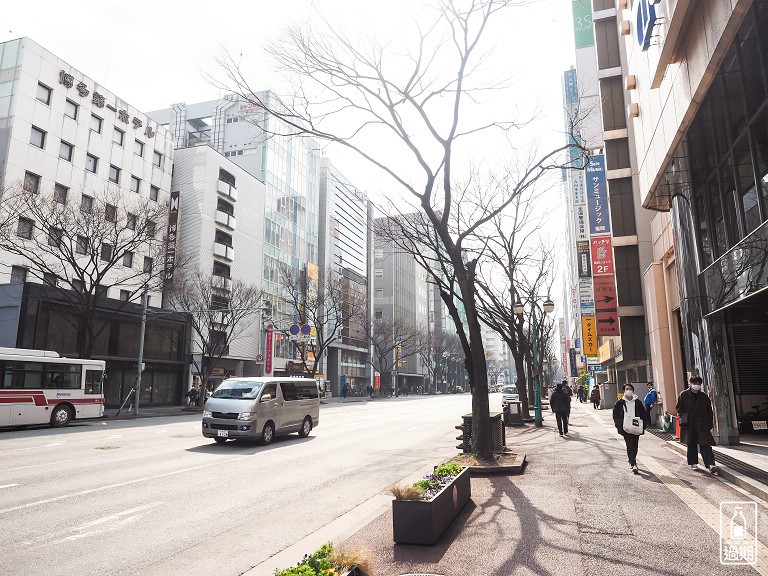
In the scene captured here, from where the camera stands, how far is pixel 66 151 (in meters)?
34.4

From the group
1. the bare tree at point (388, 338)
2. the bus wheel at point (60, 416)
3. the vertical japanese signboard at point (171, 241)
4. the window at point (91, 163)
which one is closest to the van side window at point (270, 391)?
the bus wheel at point (60, 416)

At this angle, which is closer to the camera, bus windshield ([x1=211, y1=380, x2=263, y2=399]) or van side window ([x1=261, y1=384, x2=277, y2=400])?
bus windshield ([x1=211, y1=380, x2=263, y2=399])

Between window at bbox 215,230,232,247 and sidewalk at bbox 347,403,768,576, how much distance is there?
41.3 m

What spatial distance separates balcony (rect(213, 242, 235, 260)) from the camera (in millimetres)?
45397

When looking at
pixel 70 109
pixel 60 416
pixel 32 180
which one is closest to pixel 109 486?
pixel 60 416

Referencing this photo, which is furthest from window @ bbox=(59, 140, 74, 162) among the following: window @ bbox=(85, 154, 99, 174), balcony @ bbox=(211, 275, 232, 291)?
balcony @ bbox=(211, 275, 232, 291)

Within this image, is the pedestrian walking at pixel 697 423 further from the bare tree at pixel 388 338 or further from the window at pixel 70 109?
the bare tree at pixel 388 338

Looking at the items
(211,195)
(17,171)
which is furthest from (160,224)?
(211,195)

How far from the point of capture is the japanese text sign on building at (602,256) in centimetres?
2809

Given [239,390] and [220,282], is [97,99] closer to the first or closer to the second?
[220,282]

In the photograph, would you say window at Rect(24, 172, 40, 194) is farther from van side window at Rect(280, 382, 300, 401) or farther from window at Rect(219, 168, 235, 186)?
A: van side window at Rect(280, 382, 300, 401)

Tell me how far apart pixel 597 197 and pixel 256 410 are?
23469 mm

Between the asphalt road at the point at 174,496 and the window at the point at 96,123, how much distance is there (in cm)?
2764

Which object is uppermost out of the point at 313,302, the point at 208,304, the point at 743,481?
the point at 313,302
